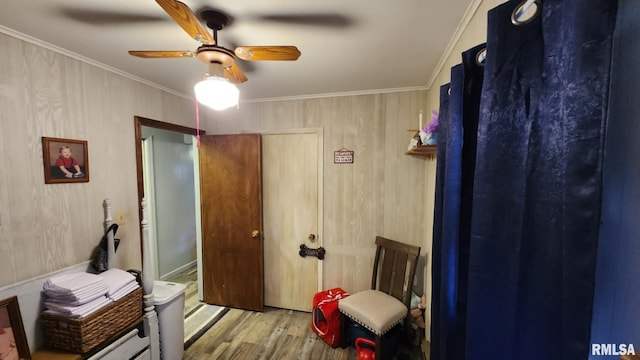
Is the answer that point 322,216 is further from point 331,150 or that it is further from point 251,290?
point 251,290

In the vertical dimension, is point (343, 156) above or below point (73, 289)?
above

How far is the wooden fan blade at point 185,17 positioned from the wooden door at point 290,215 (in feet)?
4.92

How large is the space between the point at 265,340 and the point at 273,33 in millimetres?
2474

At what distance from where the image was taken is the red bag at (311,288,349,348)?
2090 millimetres

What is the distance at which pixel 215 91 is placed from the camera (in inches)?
46.8

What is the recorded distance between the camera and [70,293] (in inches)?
52.5

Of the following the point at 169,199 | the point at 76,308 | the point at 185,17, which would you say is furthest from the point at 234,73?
the point at 169,199

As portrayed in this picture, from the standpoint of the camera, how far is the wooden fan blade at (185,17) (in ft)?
2.77

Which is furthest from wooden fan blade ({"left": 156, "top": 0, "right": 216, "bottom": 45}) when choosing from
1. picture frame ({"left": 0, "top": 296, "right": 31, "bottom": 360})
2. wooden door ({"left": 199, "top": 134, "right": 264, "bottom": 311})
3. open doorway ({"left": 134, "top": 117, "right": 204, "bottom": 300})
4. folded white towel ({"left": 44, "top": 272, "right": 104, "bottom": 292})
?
open doorway ({"left": 134, "top": 117, "right": 204, "bottom": 300})

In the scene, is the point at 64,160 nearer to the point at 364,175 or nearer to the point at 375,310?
the point at 364,175
